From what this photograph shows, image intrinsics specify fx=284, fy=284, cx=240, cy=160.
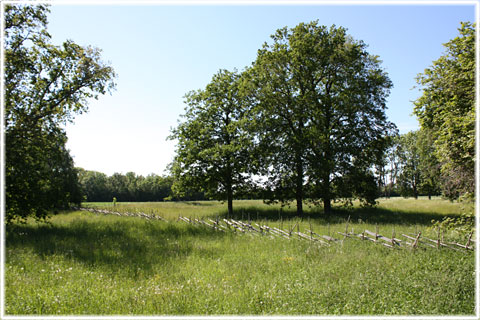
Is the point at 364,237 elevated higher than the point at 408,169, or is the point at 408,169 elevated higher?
the point at 408,169

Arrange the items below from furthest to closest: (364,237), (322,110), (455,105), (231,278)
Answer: (322,110), (364,237), (455,105), (231,278)

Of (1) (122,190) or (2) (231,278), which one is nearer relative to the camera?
(2) (231,278)

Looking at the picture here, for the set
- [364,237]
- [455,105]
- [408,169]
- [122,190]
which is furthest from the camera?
[122,190]

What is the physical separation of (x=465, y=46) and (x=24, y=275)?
15.6 meters

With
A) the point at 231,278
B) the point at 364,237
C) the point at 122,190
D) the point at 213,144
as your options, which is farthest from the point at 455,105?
the point at 122,190

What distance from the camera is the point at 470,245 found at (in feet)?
34.8

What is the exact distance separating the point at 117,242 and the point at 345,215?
58.1ft

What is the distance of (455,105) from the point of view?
358 inches

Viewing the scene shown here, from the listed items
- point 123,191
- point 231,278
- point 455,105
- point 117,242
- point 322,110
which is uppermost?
point 322,110

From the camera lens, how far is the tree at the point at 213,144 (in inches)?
1064

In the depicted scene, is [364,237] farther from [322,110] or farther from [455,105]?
[322,110]

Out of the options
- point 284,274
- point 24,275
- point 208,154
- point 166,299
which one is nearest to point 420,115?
point 284,274

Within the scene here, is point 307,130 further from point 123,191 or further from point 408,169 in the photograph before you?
point 123,191

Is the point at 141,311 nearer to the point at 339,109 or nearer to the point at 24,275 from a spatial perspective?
the point at 24,275
